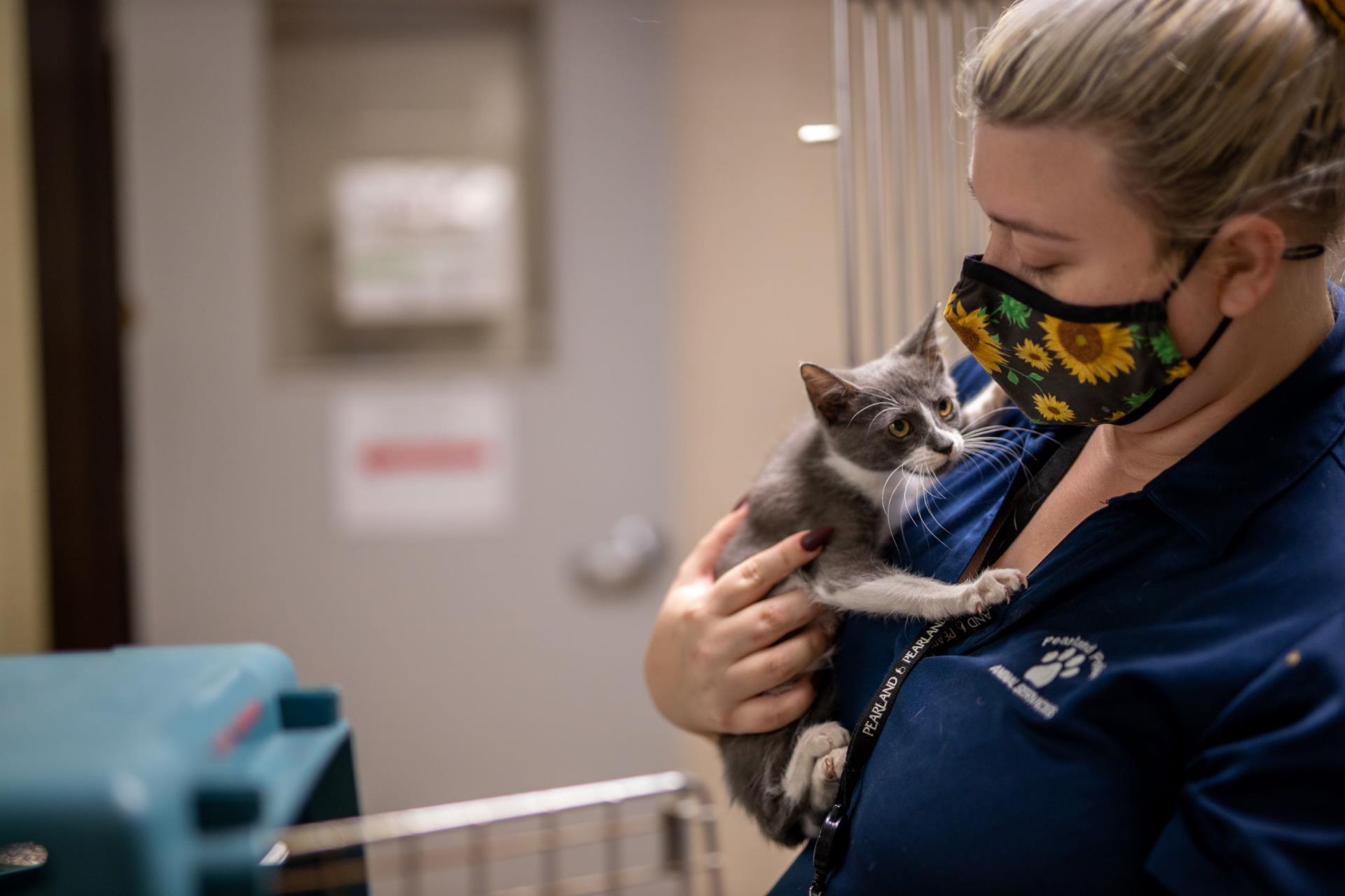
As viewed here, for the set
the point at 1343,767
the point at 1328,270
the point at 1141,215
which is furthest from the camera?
the point at 1328,270

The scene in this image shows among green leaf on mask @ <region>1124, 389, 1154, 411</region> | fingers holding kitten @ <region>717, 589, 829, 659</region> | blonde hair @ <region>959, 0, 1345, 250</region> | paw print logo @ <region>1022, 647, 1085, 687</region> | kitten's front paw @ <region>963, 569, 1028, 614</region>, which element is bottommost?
fingers holding kitten @ <region>717, 589, 829, 659</region>

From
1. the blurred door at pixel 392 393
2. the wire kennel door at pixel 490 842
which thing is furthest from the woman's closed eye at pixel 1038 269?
the blurred door at pixel 392 393

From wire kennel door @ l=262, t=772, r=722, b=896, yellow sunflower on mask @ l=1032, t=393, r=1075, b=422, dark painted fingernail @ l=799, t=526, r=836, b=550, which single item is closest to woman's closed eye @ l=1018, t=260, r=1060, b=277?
yellow sunflower on mask @ l=1032, t=393, r=1075, b=422

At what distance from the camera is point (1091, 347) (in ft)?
2.64

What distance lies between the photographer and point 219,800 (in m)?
0.65

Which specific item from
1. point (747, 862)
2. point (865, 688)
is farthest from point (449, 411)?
point (865, 688)

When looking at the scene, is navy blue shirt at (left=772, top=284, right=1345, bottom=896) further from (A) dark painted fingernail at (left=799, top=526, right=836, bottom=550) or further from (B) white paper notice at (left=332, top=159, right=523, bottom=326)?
(B) white paper notice at (left=332, top=159, right=523, bottom=326)

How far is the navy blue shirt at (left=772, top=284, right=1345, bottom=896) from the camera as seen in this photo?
649 mm

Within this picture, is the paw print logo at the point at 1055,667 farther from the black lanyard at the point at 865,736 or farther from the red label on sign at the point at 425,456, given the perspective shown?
the red label on sign at the point at 425,456

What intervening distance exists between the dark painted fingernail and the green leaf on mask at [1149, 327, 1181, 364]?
407 millimetres

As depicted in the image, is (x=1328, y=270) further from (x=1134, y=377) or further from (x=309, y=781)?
(x=309, y=781)

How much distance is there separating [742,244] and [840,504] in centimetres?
113

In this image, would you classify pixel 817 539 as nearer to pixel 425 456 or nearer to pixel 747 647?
pixel 747 647

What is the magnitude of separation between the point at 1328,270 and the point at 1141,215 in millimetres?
240
